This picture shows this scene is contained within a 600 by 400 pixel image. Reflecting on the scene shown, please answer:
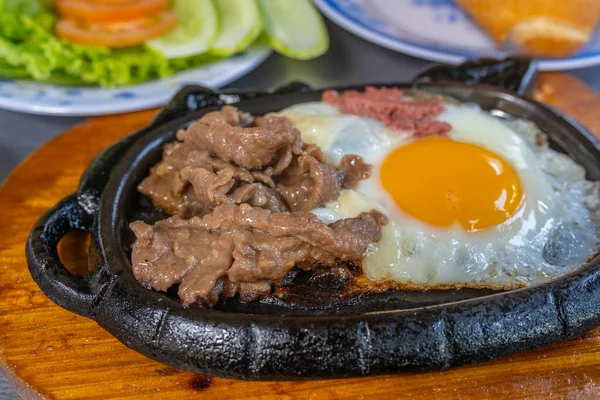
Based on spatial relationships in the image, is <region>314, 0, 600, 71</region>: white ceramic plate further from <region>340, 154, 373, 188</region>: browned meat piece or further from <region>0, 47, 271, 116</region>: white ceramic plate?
<region>340, 154, 373, 188</region>: browned meat piece

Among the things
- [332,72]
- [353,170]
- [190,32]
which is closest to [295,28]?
[332,72]

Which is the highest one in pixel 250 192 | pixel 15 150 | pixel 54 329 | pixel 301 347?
pixel 250 192

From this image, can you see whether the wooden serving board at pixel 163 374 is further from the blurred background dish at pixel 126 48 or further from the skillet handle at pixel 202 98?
the blurred background dish at pixel 126 48

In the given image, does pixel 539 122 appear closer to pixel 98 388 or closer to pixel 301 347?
pixel 301 347

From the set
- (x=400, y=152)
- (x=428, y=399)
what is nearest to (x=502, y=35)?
(x=400, y=152)

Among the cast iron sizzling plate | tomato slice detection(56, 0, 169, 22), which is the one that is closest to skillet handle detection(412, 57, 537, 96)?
the cast iron sizzling plate
